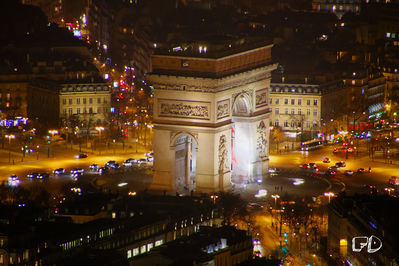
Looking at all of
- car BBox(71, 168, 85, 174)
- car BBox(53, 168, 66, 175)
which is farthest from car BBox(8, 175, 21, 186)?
car BBox(71, 168, 85, 174)

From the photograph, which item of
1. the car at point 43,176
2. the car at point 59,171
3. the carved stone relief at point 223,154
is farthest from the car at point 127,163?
the carved stone relief at point 223,154

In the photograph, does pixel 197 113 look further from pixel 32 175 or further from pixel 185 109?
pixel 32 175

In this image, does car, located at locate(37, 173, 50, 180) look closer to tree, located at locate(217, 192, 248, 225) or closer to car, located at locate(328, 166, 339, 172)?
tree, located at locate(217, 192, 248, 225)

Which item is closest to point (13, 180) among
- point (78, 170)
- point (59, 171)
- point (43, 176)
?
point (43, 176)

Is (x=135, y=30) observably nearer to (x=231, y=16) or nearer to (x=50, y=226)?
(x=231, y=16)

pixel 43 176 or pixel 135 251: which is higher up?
pixel 43 176

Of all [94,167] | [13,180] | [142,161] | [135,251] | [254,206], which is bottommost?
[135,251]

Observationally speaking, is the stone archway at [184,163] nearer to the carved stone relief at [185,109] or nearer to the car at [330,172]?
the carved stone relief at [185,109]

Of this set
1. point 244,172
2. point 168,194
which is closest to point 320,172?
point 244,172

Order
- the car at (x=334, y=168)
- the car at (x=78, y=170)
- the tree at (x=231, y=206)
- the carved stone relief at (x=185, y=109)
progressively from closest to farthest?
the tree at (x=231, y=206) → the carved stone relief at (x=185, y=109) → the car at (x=78, y=170) → the car at (x=334, y=168)

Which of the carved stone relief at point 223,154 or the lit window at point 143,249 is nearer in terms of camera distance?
the lit window at point 143,249
